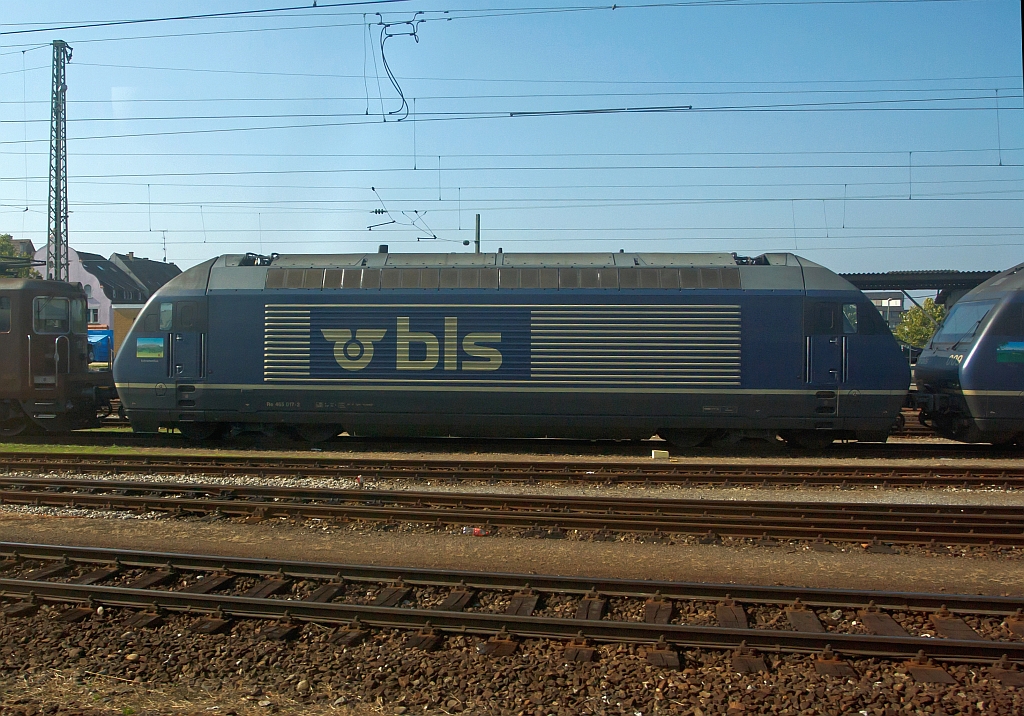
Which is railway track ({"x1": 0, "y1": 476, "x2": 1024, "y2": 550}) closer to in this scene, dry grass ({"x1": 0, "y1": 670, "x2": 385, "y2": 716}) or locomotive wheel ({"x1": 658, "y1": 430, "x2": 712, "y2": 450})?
dry grass ({"x1": 0, "y1": 670, "x2": 385, "y2": 716})

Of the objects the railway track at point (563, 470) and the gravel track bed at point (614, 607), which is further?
the railway track at point (563, 470)

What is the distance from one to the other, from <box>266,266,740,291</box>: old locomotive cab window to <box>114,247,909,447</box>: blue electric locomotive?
3cm

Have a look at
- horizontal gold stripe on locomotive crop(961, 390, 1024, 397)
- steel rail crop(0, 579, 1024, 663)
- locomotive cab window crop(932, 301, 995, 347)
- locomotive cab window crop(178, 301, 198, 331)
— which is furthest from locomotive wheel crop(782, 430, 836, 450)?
locomotive cab window crop(178, 301, 198, 331)

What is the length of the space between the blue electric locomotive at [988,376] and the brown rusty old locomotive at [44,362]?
55.7 feet

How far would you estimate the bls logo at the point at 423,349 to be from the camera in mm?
14141

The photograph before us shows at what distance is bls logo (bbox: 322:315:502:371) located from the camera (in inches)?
557

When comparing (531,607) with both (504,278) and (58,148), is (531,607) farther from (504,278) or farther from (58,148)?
(58,148)

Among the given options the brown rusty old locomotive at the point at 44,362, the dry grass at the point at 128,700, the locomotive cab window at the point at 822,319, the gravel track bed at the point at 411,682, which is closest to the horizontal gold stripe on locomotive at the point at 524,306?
the locomotive cab window at the point at 822,319

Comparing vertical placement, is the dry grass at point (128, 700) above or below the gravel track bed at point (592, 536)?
below

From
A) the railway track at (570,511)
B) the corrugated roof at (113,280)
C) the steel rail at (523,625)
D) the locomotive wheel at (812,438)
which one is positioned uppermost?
the corrugated roof at (113,280)

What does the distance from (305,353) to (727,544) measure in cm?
900

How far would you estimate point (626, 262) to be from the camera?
14.4 meters

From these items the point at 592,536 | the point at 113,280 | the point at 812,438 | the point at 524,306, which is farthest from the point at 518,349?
the point at 113,280

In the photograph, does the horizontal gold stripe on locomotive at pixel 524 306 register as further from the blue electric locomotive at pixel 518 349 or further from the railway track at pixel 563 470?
the railway track at pixel 563 470
